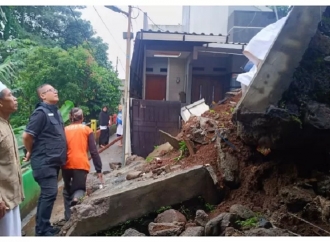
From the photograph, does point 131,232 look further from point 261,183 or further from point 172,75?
point 172,75

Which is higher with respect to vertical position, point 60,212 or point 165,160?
point 165,160

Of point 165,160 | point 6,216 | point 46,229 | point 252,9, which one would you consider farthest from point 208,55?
point 6,216

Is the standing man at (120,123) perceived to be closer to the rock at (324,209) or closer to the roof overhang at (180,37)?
the roof overhang at (180,37)

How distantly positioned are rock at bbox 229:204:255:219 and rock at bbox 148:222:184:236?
0.36 meters

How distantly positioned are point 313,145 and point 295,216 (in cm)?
50

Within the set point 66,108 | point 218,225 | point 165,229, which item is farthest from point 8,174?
point 66,108

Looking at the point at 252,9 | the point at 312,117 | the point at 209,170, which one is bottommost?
the point at 209,170

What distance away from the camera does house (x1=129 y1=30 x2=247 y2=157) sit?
5.58 metres

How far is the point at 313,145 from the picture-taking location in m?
2.50

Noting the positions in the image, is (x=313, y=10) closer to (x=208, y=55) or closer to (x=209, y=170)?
(x=209, y=170)

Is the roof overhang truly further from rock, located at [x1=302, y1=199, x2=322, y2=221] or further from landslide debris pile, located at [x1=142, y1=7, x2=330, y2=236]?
rock, located at [x1=302, y1=199, x2=322, y2=221]

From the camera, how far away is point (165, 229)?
8.11 feet

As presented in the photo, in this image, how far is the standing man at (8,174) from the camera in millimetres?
2012

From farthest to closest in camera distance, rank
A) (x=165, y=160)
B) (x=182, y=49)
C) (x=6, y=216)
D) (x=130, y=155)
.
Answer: (x=182, y=49) → (x=130, y=155) → (x=165, y=160) → (x=6, y=216)
